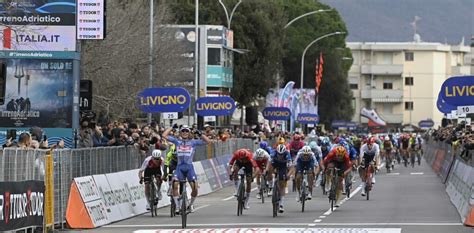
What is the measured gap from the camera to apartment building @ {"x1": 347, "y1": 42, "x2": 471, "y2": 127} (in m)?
160

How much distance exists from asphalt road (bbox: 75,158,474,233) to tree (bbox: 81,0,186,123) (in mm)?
9561

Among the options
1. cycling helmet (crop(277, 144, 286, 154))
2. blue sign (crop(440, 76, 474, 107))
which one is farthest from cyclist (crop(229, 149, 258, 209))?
blue sign (crop(440, 76, 474, 107))

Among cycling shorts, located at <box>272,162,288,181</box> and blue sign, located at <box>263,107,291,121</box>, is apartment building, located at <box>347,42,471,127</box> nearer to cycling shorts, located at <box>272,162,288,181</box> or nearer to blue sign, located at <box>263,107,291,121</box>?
blue sign, located at <box>263,107,291,121</box>

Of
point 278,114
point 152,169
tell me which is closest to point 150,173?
point 152,169

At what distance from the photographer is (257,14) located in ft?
283

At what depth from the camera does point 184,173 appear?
25078mm

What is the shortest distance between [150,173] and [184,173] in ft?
7.06

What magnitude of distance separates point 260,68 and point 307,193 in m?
57.3

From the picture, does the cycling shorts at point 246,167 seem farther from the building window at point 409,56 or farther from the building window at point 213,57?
the building window at point 409,56

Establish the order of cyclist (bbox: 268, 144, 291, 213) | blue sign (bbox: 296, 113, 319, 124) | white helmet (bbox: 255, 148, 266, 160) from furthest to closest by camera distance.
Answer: blue sign (bbox: 296, 113, 319, 124)
white helmet (bbox: 255, 148, 266, 160)
cyclist (bbox: 268, 144, 291, 213)

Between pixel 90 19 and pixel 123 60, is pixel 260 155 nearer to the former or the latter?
pixel 90 19

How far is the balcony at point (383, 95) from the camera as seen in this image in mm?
161500

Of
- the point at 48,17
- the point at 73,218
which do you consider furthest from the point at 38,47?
the point at 73,218

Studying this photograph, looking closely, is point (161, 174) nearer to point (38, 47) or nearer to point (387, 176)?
point (38, 47)
